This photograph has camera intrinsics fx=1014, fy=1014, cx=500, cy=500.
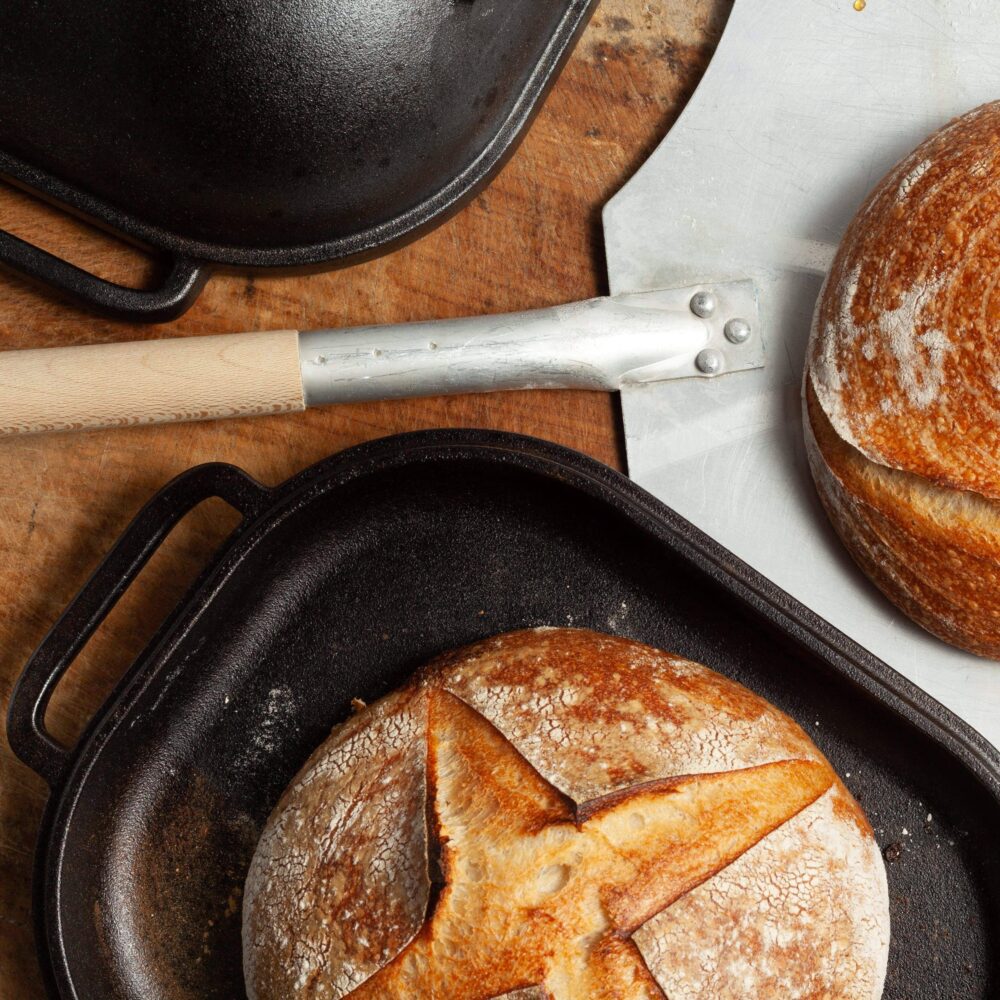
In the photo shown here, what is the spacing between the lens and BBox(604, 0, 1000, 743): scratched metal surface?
131 centimetres

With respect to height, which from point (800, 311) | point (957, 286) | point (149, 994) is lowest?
point (149, 994)

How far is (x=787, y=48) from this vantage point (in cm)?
133

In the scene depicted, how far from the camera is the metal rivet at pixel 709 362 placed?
1.30 m

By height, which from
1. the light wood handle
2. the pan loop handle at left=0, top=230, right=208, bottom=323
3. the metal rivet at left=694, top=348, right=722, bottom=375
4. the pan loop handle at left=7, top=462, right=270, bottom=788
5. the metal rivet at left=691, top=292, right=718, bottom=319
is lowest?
the pan loop handle at left=7, top=462, right=270, bottom=788

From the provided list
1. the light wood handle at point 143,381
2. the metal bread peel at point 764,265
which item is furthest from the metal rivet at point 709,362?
the light wood handle at point 143,381

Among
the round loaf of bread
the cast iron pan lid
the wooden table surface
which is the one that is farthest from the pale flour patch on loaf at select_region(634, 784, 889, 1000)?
the cast iron pan lid

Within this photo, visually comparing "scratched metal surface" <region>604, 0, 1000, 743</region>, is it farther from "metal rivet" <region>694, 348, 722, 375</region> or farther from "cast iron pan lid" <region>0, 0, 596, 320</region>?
"cast iron pan lid" <region>0, 0, 596, 320</region>

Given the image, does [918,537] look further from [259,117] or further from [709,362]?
[259,117]

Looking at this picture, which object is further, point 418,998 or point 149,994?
point 149,994

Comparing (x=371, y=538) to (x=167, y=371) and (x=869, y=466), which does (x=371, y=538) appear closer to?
(x=167, y=371)

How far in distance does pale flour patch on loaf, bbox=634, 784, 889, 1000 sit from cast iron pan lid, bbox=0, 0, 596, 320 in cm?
83

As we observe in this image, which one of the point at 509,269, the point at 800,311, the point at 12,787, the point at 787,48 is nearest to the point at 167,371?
the point at 509,269

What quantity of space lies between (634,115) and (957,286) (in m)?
0.50

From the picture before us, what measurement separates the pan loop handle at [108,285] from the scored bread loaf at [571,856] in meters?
0.57
